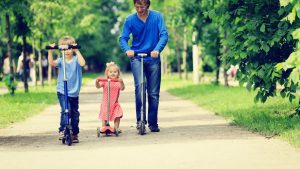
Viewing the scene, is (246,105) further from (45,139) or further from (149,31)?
(45,139)

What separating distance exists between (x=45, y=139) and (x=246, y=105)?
6.23 m

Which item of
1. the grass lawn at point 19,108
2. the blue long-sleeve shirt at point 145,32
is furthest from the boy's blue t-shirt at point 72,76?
the grass lawn at point 19,108

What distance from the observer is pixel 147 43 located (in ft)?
37.8

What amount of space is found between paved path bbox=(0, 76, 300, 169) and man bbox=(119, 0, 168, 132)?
488mm

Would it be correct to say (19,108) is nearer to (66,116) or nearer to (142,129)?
(142,129)

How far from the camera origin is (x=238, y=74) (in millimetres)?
11586

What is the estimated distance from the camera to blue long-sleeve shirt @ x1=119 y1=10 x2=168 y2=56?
11.5 meters

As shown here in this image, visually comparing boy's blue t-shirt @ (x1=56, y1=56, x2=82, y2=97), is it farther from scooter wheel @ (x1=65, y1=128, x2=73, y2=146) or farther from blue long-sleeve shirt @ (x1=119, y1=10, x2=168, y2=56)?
blue long-sleeve shirt @ (x1=119, y1=10, x2=168, y2=56)

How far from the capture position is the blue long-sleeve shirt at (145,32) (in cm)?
1152

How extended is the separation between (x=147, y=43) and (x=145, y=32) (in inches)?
7.0

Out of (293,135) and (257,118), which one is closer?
(293,135)

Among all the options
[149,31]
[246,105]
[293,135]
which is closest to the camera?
[293,135]

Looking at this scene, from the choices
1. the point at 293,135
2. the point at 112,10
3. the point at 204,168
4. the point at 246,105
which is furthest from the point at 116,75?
the point at 112,10

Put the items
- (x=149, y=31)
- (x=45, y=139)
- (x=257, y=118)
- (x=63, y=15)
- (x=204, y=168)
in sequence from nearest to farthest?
(x=204, y=168)
(x=45, y=139)
(x=149, y=31)
(x=257, y=118)
(x=63, y=15)
